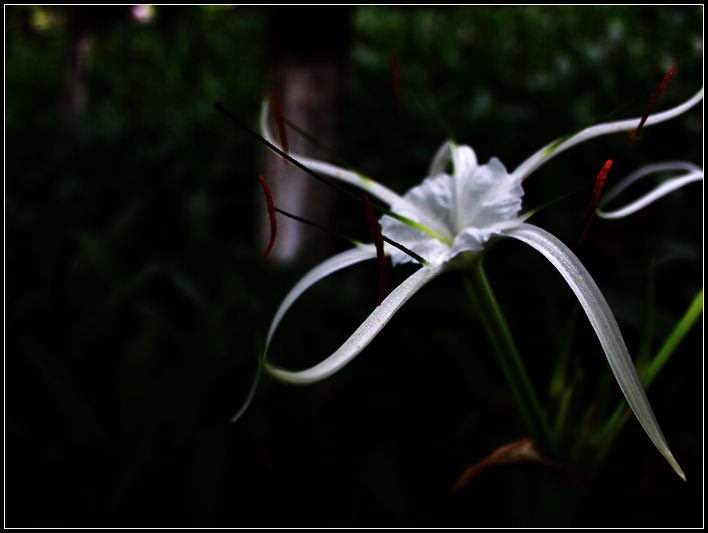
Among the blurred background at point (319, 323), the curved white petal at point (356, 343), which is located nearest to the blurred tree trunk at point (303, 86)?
the blurred background at point (319, 323)

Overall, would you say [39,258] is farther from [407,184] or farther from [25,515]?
[407,184]

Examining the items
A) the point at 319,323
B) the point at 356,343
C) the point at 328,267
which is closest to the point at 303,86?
the point at 319,323

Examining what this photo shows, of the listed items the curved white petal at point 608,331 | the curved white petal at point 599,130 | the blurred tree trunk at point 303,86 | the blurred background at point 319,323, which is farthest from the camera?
the blurred tree trunk at point 303,86

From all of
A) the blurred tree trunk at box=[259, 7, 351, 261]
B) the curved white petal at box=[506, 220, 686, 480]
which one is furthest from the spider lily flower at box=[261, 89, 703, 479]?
the blurred tree trunk at box=[259, 7, 351, 261]

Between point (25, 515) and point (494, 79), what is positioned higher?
point (494, 79)

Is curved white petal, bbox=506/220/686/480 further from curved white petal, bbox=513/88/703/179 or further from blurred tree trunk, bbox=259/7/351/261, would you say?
blurred tree trunk, bbox=259/7/351/261

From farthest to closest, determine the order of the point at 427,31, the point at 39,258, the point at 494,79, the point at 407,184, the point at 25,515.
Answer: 1. the point at 427,31
2. the point at 494,79
3. the point at 407,184
4. the point at 39,258
5. the point at 25,515

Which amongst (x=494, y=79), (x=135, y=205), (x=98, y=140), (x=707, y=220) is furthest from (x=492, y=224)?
(x=98, y=140)

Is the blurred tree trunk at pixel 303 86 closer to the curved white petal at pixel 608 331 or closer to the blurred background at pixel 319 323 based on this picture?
the blurred background at pixel 319 323
